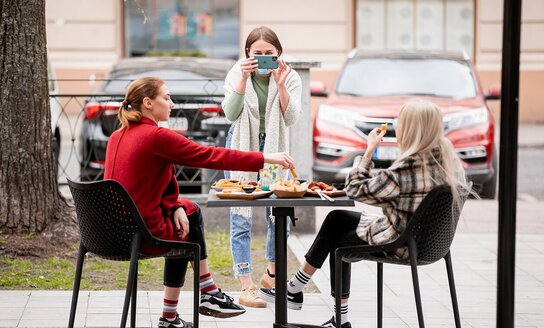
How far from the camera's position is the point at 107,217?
5.21 metres

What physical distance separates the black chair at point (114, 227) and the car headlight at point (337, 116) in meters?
6.43

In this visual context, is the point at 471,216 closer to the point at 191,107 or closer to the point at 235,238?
the point at 191,107

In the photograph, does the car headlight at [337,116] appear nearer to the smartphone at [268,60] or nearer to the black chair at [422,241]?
the smartphone at [268,60]

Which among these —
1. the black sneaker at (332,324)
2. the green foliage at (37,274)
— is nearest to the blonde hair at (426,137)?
the black sneaker at (332,324)

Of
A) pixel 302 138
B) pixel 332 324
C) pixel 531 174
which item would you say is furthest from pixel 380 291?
pixel 531 174

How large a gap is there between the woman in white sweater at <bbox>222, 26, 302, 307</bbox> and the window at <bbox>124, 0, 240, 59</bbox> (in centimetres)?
1672

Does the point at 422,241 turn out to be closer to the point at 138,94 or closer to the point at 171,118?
the point at 138,94

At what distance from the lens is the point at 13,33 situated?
7.88 metres

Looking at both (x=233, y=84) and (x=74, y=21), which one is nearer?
(x=233, y=84)

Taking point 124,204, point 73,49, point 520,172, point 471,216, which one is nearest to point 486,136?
point 471,216

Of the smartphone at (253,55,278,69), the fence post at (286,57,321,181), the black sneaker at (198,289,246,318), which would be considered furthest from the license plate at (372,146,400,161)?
the black sneaker at (198,289,246,318)

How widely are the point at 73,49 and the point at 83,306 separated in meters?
16.6

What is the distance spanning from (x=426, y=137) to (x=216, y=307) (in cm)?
178

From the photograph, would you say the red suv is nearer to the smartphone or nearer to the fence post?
the fence post
